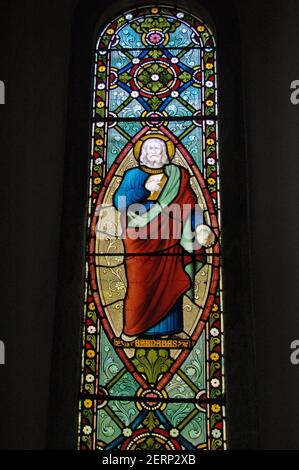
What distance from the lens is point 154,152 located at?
5129mm

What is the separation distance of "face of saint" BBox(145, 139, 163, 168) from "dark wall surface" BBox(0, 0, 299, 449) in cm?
56

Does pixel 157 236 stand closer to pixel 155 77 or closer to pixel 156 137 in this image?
pixel 156 137

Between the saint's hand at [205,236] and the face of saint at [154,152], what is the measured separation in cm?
Result: 52

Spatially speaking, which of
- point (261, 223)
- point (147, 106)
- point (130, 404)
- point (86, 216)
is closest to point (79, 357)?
point (130, 404)

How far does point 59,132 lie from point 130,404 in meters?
1.81

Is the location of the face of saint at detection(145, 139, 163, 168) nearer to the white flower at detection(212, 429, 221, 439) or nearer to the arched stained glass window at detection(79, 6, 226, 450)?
the arched stained glass window at detection(79, 6, 226, 450)

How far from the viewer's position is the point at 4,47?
211 inches

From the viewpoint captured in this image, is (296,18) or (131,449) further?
(296,18)

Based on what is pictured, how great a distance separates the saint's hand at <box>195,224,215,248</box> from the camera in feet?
15.9

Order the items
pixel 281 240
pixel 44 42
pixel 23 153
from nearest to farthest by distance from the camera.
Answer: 1. pixel 281 240
2. pixel 23 153
3. pixel 44 42

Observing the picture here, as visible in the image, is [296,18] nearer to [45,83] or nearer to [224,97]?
[224,97]
